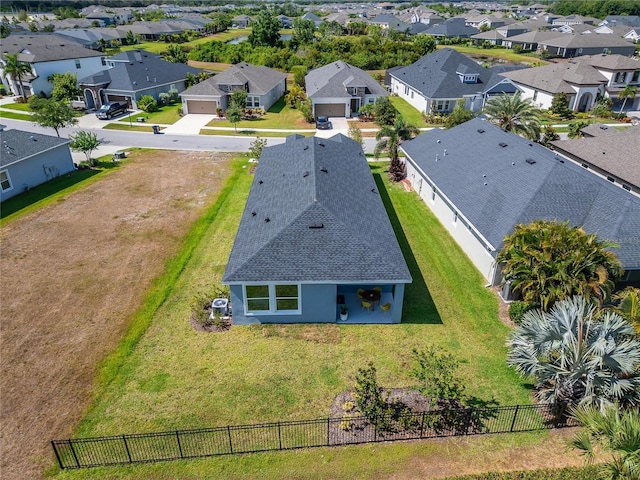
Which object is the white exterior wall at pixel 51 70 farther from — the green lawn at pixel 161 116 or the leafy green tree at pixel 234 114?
the leafy green tree at pixel 234 114

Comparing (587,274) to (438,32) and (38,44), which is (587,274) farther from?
(438,32)

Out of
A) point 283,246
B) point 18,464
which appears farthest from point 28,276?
point 283,246

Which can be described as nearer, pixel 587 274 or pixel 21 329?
pixel 587 274

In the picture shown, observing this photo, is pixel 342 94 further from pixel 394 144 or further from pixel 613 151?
pixel 613 151

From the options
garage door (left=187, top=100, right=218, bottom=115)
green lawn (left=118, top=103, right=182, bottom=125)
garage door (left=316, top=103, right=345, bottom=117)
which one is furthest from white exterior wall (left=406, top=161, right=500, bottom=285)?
green lawn (left=118, top=103, right=182, bottom=125)

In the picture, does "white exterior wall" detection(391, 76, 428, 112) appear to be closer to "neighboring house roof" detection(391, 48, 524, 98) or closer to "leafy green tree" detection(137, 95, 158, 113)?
"neighboring house roof" detection(391, 48, 524, 98)
